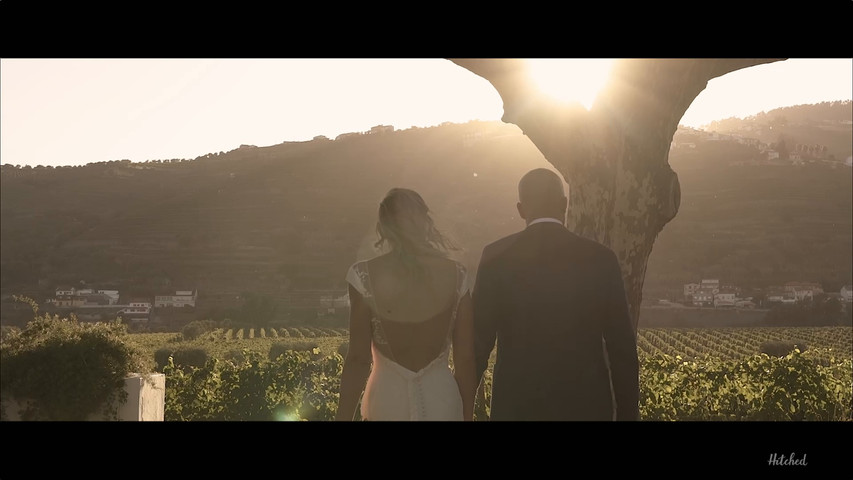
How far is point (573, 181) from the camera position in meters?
5.91

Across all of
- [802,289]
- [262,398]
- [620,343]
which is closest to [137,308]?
[802,289]

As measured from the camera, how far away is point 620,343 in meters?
3.43

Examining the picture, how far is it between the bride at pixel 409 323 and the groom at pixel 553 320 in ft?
0.43

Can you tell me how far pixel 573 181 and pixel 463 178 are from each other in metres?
122

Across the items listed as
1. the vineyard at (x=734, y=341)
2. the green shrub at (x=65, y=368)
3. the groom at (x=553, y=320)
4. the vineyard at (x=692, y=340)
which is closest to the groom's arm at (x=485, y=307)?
the groom at (x=553, y=320)

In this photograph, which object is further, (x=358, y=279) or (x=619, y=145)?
(x=619, y=145)

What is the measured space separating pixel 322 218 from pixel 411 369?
123 metres

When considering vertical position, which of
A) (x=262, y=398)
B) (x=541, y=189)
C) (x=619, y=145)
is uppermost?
(x=619, y=145)

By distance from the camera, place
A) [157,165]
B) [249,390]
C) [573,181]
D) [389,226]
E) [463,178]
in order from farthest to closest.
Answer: [157,165], [463,178], [249,390], [573,181], [389,226]

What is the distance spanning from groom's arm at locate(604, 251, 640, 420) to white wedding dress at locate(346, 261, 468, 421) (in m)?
0.62

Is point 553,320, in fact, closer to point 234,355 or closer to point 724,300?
point 234,355

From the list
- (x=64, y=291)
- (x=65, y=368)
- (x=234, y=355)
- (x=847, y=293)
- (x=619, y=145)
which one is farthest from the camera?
(x=847, y=293)
